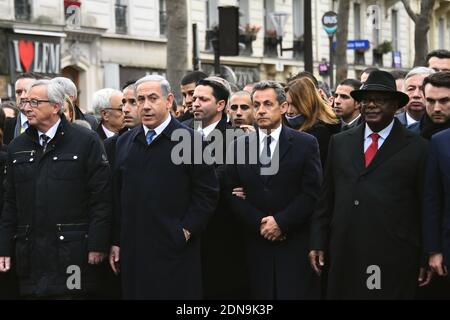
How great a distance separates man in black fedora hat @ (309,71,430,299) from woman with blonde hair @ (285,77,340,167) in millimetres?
1286

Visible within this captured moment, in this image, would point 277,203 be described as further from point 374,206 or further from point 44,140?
point 44,140

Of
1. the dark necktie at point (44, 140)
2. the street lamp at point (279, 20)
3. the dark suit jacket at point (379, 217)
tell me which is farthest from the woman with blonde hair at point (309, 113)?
the street lamp at point (279, 20)

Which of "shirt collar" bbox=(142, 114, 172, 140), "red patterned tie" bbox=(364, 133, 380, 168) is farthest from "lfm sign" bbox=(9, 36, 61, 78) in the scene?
"red patterned tie" bbox=(364, 133, 380, 168)

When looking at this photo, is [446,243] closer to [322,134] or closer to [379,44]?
[322,134]

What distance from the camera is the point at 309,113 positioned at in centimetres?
876

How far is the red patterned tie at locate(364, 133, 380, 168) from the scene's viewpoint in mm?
7223

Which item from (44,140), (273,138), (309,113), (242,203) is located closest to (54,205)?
(44,140)

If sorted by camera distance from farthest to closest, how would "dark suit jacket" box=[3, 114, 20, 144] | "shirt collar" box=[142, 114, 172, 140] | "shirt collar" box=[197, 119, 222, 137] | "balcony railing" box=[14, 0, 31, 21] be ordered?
"balcony railing" box=[14, 0, 31, 21]
"dark suit jacket" box=[3, 114, 20, 144]
"shirt collar" box=[197, 119, 222, 137]
"shirt collar" box=[142, 114, 172, 140]

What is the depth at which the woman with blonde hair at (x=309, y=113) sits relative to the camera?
8.72 meters

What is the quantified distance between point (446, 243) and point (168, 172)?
2.15m

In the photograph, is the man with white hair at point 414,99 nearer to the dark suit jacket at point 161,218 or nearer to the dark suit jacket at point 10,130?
the dark suit jacket at point 161,218

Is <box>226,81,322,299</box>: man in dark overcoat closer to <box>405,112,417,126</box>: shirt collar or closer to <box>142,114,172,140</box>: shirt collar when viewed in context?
<box>142,114,172,140</box>: shirt collar

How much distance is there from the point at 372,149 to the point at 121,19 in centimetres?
2535

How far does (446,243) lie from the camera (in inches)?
268
